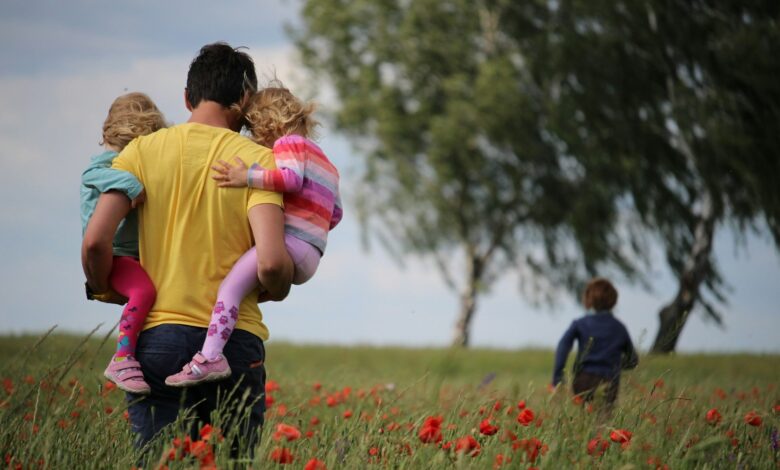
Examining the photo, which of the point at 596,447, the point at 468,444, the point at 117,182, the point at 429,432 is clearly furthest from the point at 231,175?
the point at 596,447

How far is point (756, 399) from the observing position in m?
7.25

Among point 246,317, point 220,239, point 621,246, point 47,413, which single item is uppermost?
point 621,246

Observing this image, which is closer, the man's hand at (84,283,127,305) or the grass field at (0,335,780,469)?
the grass field at (0,335,780,469)

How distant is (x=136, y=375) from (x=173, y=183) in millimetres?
707

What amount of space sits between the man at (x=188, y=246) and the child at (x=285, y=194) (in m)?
0.06

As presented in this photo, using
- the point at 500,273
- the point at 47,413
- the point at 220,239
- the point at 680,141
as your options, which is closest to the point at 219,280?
the point at 220,239

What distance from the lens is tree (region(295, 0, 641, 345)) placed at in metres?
20.5

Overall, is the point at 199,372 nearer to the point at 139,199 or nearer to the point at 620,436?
the point at 139,199

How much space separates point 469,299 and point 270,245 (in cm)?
1888

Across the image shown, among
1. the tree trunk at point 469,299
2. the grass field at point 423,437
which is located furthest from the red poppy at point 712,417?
the tree trunk at point 469,299

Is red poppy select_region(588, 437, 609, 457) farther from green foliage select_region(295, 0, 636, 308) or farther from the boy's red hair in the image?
green foliage select_region(295, 0, 636, 308)

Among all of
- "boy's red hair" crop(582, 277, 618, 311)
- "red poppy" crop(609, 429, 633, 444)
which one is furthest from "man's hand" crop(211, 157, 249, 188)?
"boy's red hair" crop(582, 277, 618, 311)

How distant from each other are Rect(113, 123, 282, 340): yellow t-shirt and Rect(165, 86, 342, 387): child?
53 millimetres

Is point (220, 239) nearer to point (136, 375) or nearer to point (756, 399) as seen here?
point (136, 375)
